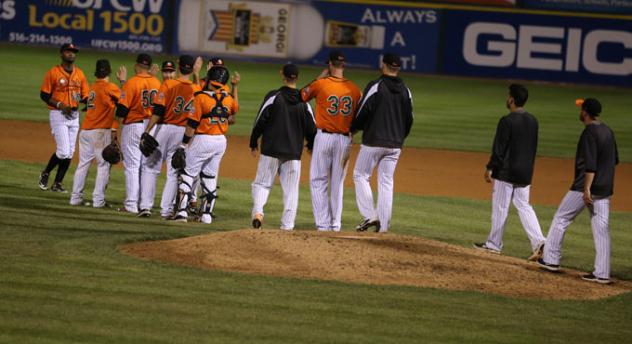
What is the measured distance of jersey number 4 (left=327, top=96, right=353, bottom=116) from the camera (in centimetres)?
1217

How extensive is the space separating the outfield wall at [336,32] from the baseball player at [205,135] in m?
21.2

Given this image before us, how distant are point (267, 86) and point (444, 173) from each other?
10.6 m

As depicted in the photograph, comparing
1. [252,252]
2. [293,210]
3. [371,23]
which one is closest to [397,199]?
[293,210]

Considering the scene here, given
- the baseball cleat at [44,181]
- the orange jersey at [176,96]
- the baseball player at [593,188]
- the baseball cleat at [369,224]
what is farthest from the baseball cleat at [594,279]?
the baseball cleat at [44,181]

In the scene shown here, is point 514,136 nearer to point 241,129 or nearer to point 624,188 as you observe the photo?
point 624,188

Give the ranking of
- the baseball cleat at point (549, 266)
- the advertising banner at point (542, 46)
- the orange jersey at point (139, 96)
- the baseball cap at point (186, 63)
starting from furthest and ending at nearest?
the advertising banner at point (542, 46) < the orange jersey at point (139, 96) < the baseball cap at point (186, 63) < the baseball cleat at point (549, 266)

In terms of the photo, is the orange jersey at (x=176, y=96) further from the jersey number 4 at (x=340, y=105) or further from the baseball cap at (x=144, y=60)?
the jersey number 4 at (x=340, y=105)

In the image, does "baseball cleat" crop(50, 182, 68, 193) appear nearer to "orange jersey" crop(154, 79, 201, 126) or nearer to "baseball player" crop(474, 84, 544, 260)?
"orange jersey" crop(154, 79, 201, 126)

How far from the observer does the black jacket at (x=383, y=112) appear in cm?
1203

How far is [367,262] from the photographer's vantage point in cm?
1023

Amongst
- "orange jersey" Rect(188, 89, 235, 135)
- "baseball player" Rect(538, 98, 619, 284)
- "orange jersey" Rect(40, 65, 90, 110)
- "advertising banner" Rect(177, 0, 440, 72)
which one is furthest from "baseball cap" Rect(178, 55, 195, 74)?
"advertising banner" Rect(177, 0, 440, 72)

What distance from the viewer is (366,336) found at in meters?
7.94

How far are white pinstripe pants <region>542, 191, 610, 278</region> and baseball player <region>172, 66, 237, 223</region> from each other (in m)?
3.86

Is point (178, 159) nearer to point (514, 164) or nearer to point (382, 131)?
point (382, 131)
